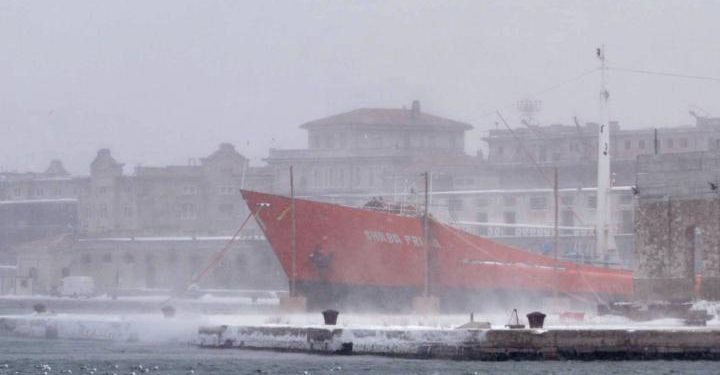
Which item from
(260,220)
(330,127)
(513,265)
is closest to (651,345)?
(260,220)

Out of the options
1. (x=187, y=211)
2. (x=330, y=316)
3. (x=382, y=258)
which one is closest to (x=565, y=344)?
(x=330, y=316)

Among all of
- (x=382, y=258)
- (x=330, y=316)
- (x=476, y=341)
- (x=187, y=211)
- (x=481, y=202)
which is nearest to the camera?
(x=476, y=341)

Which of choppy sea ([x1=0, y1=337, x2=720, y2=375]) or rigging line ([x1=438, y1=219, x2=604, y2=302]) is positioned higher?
rigging line ([x1=438, y1=219, x2=604, y2=302])

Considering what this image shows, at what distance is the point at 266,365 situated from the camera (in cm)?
3609

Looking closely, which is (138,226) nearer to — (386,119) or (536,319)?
(386,119)

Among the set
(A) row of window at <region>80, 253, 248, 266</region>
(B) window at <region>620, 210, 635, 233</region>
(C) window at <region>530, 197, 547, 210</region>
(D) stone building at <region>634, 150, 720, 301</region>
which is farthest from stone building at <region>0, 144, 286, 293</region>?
(D) stone building at <region>634, 150, 720, 301</region>

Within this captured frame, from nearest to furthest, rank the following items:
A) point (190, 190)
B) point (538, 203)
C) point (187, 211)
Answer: point (538, 203), point (190, 190), point (187, 211)

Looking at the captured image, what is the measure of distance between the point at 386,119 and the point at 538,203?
2089 cm

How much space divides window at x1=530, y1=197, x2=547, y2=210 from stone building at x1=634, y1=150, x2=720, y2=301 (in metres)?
52.2

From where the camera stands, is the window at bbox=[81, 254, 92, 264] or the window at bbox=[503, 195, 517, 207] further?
the window at bbox=[81, 254, 92, 264]

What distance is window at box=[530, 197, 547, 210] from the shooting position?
326 ft

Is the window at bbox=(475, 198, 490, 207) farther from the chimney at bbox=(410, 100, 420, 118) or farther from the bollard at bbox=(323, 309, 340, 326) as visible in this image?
the bollard at bbox=(323, 309, 340, 326)

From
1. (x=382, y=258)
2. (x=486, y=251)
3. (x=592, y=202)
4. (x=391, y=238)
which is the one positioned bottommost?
(x=382, y=258)

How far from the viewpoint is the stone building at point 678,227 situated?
44.6 metres
